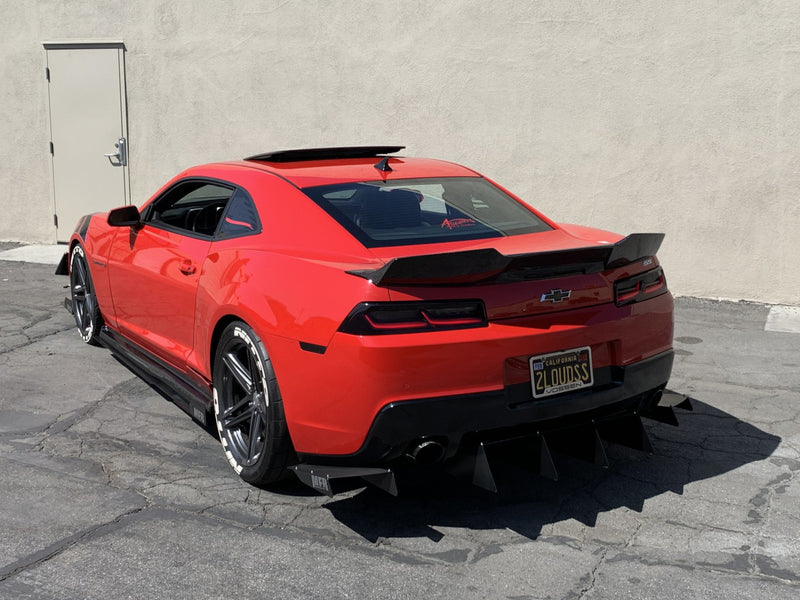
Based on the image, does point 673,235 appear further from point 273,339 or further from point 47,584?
point 47,584

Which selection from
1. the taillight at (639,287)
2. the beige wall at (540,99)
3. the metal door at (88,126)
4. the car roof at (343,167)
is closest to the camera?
the taillight at (639,287)

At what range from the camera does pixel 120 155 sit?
11.5m

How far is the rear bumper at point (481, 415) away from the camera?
11.9 ft

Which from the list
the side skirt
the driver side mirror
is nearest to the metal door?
the side skirt

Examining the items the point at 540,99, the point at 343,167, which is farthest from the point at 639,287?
the point at 540,99

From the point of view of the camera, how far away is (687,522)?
3982mm

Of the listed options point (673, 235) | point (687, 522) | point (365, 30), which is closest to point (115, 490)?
point (687, 522)

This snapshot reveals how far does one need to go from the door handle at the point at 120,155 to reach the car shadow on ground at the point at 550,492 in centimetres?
816

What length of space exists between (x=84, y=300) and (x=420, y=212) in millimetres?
3431

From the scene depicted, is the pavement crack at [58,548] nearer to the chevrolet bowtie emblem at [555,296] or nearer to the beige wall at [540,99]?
the chevrolet bowtie emblem at [555,296]

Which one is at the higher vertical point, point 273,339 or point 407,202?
point 407,202

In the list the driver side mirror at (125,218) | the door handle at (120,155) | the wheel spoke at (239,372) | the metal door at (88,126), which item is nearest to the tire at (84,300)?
the driver side mirror at (125,218)

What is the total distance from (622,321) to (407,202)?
47.2 inches

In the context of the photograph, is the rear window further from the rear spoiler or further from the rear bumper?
the rear bumper
